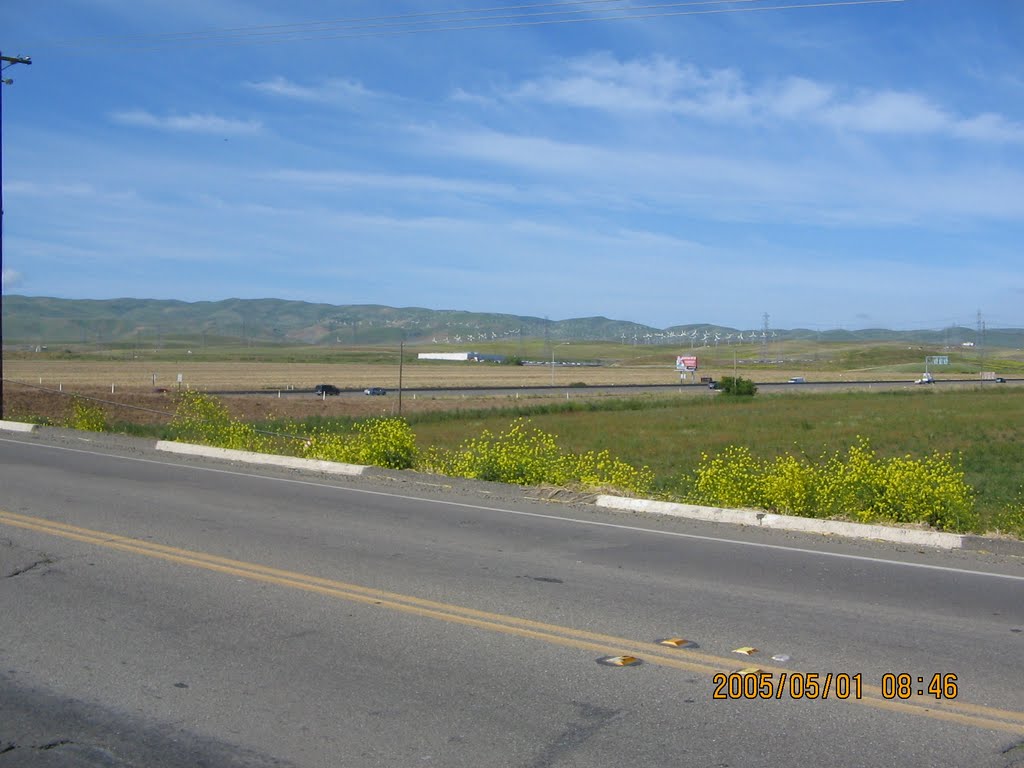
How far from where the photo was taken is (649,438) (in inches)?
1660

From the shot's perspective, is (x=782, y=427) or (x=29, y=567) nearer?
(x=29, y=567)

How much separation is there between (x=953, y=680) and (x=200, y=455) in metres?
15.0

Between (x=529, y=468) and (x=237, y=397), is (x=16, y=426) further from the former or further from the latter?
(x=237, y=397)

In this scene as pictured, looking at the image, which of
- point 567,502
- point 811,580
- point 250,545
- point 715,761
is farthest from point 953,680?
point 567,502

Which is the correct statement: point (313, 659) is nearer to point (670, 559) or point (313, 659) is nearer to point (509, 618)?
point (509, 618)

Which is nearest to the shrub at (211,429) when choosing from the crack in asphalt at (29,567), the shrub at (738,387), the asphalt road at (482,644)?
the asphalt road at (482,644)

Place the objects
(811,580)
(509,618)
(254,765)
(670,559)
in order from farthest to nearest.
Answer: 1. (670,559)
2. (811,580)
3. (509,618)
4. (254,765)

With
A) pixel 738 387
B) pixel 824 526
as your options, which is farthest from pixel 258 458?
pixel 738 387

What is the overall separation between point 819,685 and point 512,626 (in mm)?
2185

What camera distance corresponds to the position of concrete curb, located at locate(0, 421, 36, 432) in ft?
72.7

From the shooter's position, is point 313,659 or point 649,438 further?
point 649,438

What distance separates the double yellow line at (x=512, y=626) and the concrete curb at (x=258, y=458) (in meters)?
6.12

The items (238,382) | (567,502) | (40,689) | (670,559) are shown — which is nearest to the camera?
(40,689)

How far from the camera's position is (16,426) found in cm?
2264
